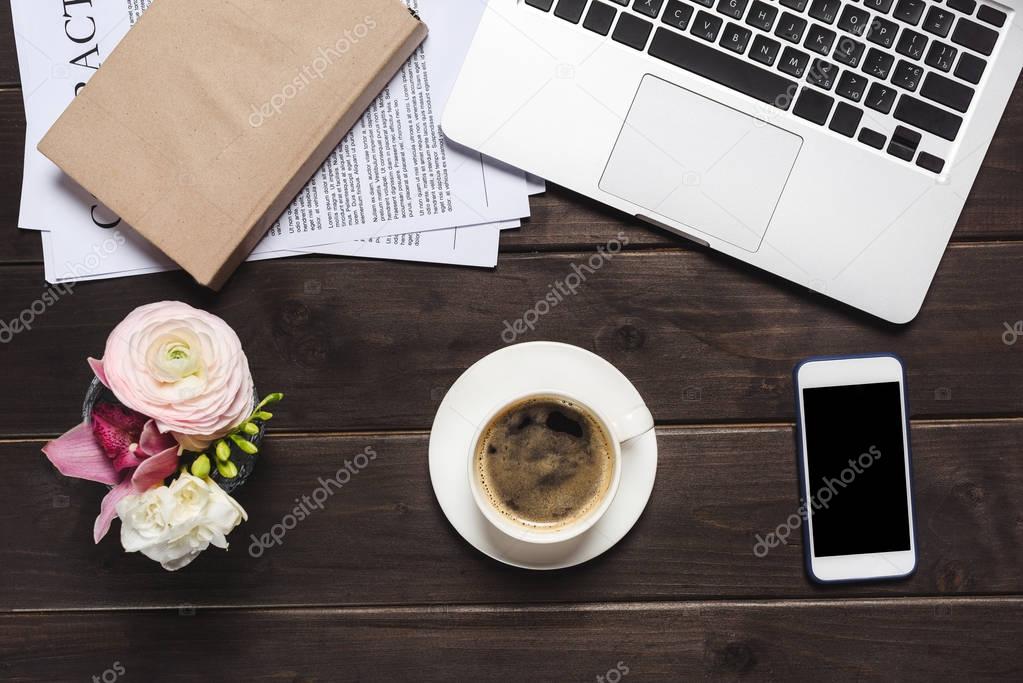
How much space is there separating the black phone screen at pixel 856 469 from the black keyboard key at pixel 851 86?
246mm

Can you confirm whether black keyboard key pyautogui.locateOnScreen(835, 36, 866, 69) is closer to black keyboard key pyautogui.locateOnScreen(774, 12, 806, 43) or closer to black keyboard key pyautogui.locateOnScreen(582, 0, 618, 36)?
black keyboard key pyautogui.locateOnScreen(774, 12, 806, 43)

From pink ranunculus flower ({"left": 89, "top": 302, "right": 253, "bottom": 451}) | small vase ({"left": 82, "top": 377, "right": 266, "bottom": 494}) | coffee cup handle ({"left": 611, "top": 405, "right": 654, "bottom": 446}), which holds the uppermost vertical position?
pink ranunculus flower ({"left": 89, "top": 302, "right": 253, "bottom": 451})

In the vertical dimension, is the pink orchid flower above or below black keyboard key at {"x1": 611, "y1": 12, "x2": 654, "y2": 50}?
below

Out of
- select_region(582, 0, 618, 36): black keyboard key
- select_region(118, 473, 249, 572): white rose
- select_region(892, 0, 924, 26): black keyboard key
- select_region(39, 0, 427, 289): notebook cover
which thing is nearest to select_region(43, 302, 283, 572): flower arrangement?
select_region(118, 473, 249, 572): white rose

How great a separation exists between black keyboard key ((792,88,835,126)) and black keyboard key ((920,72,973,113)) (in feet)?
0.25

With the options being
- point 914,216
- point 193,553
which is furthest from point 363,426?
point 914,216

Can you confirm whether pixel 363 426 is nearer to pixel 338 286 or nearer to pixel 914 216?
pixel 338 286

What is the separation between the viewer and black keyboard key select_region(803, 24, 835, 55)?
61 centimetres

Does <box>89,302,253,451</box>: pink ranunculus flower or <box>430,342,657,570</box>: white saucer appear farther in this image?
<box>430,342,657,570</box>: white saucer

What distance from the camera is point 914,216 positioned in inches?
25.0

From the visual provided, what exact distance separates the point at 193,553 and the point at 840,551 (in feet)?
1.76

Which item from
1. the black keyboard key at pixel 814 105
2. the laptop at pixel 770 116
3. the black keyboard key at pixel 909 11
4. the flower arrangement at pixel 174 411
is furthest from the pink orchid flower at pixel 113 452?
the black keyboard key at pixel 909 11

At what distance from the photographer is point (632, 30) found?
62 centimetres

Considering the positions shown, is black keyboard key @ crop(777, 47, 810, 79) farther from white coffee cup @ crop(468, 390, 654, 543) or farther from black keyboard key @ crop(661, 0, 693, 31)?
white coffee cup @ crop(468, 390, 654, 543)
